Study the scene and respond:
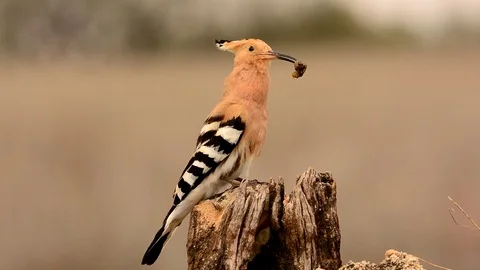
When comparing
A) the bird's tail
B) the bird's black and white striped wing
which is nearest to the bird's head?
the bird's black and white striped wing

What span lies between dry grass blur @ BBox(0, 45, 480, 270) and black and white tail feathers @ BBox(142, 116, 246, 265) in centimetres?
229

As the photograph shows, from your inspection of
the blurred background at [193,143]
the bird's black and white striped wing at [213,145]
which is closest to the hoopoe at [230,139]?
the bird's black and white striped wing at [213,145]

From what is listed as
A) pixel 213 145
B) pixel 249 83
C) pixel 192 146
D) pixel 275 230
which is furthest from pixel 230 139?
pixel 192 146

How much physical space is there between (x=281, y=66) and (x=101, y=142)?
95.5 inches

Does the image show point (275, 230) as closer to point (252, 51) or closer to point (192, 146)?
point (252, 51)

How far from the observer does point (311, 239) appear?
1988mm

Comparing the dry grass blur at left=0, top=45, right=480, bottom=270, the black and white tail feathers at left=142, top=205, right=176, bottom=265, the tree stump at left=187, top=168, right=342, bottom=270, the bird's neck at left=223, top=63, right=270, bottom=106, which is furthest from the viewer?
the dry grass blur at left=0, top=45, right=480, bottom=270

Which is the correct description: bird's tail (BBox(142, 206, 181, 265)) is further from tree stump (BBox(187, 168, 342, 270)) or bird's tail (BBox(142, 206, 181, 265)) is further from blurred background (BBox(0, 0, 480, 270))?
blurred background (BBox(0, 0, 480, 270))

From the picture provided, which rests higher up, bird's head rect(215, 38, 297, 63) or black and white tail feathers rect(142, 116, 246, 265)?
bird's head rect(215, 38, 297, 63)

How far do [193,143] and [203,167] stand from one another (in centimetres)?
385

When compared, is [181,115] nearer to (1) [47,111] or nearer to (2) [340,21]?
(1) [47,111]

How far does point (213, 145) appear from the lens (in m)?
2.60

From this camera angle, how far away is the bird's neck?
270 cm

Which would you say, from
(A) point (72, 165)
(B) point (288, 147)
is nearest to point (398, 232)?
(B) point (288, 147)
